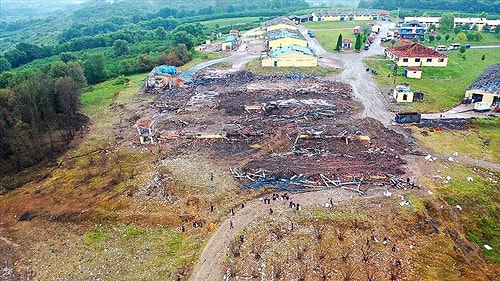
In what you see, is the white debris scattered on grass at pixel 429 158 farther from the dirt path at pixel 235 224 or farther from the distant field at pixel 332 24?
the distant field at pixel 332 24

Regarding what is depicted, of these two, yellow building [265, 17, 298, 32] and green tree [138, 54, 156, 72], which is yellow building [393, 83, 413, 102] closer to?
green tree [138, 54, 156, 72]

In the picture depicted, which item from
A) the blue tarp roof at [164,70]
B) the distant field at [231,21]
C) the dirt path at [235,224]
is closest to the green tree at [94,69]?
the blue tarp roof at [164,70]

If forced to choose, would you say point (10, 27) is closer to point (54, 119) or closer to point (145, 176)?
point (54, 119)

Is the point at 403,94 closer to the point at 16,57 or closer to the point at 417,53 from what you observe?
the point at 417,53

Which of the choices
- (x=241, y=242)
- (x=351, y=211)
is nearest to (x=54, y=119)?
(x=241, y=242)

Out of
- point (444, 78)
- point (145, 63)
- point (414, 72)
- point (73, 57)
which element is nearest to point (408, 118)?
point (414, 72)
